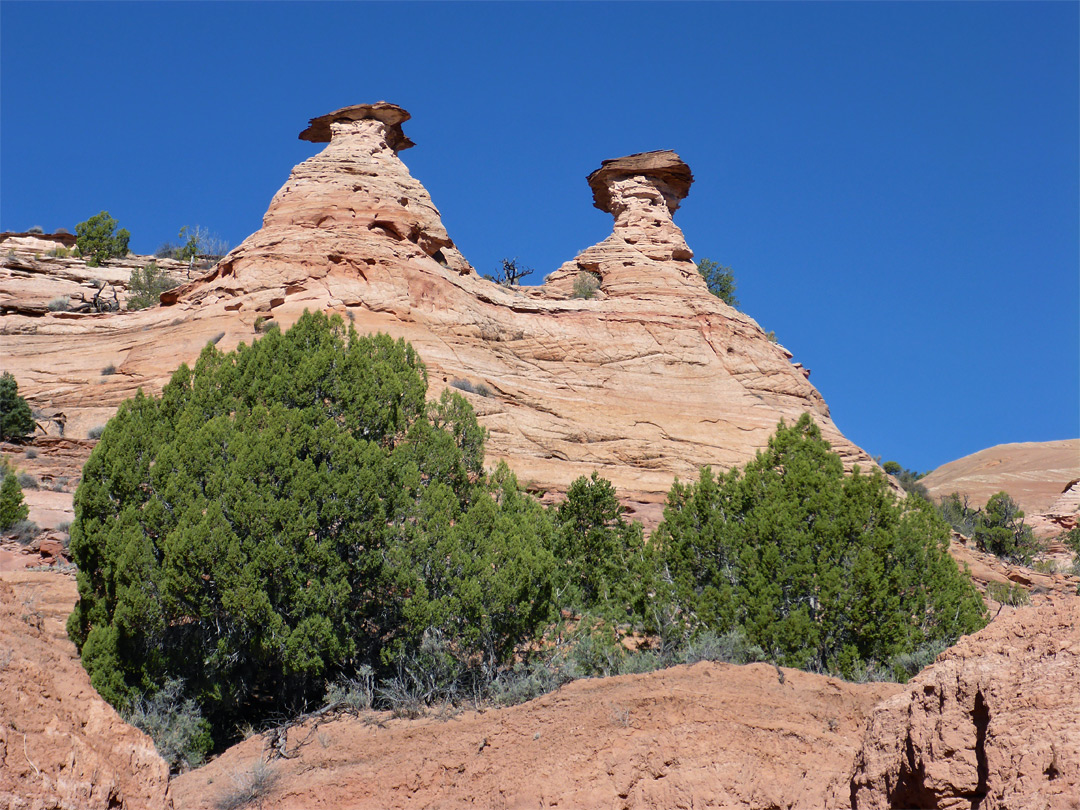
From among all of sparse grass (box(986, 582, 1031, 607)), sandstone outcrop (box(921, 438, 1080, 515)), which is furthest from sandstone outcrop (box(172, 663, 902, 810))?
sandstone outcrop (box(921, 438, 1080, 515))

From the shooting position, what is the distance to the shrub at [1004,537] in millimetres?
30734

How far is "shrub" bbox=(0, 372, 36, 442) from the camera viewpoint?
2517 centimetres

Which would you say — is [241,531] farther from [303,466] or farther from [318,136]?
[318,136]

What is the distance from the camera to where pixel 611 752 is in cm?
1003

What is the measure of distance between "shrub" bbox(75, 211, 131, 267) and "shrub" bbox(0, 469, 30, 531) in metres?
27.7

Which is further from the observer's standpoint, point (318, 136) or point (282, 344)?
point (318, 136)

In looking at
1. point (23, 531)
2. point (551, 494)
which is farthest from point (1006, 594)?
point (23, 531)

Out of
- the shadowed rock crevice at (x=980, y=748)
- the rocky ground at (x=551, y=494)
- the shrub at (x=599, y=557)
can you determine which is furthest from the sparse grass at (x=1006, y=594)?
the shadowed rock crevice at (x=980, y=748)

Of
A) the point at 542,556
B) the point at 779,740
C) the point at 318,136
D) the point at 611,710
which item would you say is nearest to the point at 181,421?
the point at 542,556

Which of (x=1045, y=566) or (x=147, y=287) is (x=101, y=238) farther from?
(x=1045, y=566)

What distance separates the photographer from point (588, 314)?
3219 centimetres

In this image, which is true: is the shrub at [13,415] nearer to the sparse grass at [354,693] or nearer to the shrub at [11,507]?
the shrub at [11,507]

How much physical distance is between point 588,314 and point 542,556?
1793cm

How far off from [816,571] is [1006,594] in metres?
9.01
